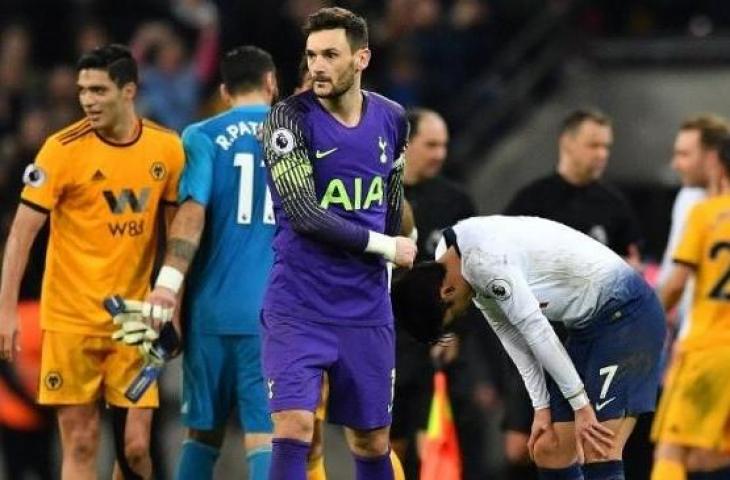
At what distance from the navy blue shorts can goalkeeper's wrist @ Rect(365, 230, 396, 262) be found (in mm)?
1109

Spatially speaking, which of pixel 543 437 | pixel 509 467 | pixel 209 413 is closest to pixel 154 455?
pixel 509 467

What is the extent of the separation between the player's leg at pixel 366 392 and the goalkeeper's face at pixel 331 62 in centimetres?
105

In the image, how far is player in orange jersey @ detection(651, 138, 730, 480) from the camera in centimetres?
1127

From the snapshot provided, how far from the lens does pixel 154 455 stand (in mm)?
13609

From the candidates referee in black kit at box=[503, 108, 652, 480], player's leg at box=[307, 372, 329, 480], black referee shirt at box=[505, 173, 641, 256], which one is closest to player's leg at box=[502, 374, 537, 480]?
referee in black kit at box=[503, 108, 652, 480]

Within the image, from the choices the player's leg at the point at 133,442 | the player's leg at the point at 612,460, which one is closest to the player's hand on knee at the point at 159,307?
the player's leg at the point at 133,442

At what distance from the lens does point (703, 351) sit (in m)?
11.5

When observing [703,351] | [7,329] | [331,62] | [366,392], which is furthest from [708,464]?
[7,329]

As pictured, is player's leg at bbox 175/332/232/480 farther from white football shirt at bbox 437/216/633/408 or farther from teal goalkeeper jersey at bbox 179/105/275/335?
white football shirt at bbox 437/216/633/408

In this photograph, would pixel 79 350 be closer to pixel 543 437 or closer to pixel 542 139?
pixel 543 437

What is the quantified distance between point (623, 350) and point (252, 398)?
1.90 m

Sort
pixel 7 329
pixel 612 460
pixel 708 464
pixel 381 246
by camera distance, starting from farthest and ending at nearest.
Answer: pixel 708 464 < pixel 7 329 < pixel 612 460 < pixel 381 246

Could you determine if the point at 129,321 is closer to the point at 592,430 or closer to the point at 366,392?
the point at 366,392

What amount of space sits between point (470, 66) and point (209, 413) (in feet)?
25.1
